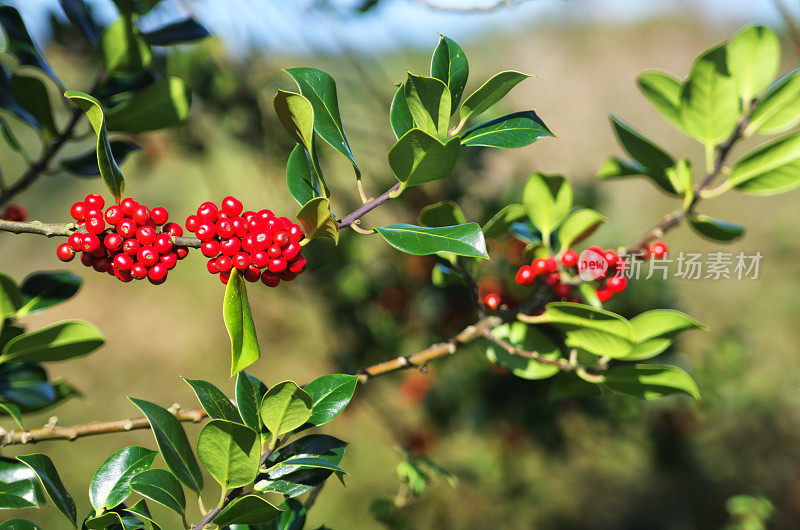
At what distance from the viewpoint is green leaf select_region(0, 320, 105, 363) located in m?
0.65

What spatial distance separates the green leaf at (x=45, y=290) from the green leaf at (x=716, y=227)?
0.87 meters

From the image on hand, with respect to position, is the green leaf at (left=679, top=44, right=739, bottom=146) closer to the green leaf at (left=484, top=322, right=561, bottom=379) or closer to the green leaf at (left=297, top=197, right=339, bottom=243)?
the green leaf at (left=484, top=322, right=561, bottom=379)

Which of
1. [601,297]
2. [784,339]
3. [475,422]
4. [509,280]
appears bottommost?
[784,339]

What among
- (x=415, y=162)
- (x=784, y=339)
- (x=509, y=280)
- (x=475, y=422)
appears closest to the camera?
(x=415, y=162)

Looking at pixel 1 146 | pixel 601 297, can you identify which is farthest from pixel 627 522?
pixel 1 146

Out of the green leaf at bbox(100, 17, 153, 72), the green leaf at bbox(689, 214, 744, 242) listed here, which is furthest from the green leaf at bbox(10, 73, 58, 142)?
the green leaf at bbox(689, 214, 744, 242)

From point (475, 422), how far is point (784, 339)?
2.57 m

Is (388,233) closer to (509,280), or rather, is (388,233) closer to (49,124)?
(49,124)

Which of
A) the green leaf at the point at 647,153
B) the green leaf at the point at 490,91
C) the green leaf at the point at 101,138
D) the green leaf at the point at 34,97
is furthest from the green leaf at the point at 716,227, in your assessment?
the green leaf at the point at 34,97

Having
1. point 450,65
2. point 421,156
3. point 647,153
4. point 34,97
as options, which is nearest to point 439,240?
point 421,156

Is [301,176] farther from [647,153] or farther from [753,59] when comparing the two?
[753,59]

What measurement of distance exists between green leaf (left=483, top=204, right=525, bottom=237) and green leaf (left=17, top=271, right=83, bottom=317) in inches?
22.2

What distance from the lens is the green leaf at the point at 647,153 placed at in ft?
2.40

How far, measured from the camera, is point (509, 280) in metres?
1.29
